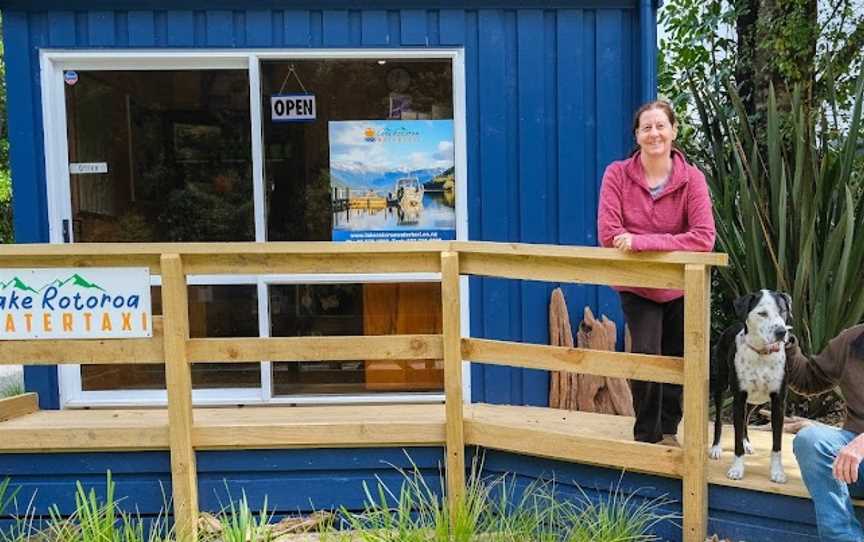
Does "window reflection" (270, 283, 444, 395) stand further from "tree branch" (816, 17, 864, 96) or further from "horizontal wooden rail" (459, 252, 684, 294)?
"tree branch" (816, 17, 864, 96)

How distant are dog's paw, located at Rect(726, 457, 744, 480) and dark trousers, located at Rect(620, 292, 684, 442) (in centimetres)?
33

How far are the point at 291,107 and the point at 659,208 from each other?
2580 mm

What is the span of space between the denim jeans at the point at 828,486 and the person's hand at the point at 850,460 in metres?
0.10

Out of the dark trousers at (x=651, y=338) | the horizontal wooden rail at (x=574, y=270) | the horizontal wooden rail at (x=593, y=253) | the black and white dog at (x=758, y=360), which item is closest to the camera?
the black and white dog at (x=758, y=360)

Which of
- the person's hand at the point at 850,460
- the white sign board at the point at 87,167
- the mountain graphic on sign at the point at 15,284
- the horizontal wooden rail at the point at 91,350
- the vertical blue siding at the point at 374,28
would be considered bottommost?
the person's hand at the point at 850,460

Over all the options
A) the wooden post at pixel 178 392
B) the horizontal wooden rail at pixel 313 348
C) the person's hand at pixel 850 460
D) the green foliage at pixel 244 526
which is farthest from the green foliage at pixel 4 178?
the person's hand at pixel 850 460

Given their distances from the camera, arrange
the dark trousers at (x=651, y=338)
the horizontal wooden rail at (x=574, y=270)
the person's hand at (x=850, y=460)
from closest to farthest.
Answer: the person's hand at (x=850, y=460), the horizontal wooden rail at (x=574, y=270), the dark trousers at (x=651, y=338)

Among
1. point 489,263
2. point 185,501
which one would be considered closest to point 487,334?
point 489,263

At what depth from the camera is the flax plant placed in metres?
4.36

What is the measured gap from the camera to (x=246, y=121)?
470 centimetres

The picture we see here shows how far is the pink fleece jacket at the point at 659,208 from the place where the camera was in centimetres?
312

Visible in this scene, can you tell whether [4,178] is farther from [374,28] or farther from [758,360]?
Result: [758,360]

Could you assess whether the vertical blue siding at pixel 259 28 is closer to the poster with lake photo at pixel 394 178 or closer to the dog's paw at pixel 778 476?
the poster with lake photo at pixel 394 178

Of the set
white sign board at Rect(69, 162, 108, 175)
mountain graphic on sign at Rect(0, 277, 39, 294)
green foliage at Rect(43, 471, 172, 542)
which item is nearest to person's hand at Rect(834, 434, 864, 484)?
green foliage at Rect(43, 471, 172, 542)
